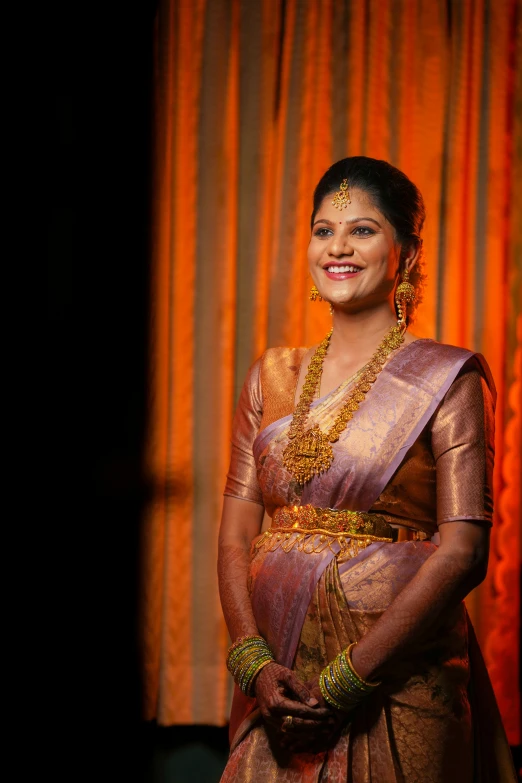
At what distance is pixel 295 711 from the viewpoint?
58.7 inches

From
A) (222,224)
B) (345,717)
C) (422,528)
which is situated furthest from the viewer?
(222,224)

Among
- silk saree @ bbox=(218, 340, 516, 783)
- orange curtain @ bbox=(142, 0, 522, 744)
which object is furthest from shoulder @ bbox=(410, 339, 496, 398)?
orange curtain @ bbox=(142, 0, 522, 744)

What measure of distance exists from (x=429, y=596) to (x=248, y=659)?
0.35m

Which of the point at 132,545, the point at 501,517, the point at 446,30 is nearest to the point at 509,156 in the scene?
the point at 446,30

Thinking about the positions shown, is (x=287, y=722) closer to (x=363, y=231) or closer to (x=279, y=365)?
(x=279, y=365)

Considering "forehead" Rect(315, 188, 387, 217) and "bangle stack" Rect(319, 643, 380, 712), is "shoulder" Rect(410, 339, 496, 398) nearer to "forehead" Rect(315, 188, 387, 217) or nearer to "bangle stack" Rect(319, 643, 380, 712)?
"forehead" Rect(315, 188, 387, 217)

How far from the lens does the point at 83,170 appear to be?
8.04ft

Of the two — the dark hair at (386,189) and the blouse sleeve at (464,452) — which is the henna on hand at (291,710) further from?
the dark hair at (386,189)

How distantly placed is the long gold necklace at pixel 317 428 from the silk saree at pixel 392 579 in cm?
1

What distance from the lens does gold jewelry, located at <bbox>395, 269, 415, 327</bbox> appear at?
A: 1.78 metres

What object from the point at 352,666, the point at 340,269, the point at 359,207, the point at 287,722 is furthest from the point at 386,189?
the point at 287,722

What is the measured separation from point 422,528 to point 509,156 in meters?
1.26

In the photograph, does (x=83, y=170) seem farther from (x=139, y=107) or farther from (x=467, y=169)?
(x=467, y=169)

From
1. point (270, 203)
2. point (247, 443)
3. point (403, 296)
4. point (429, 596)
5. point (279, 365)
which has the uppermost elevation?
point (270, 203)
